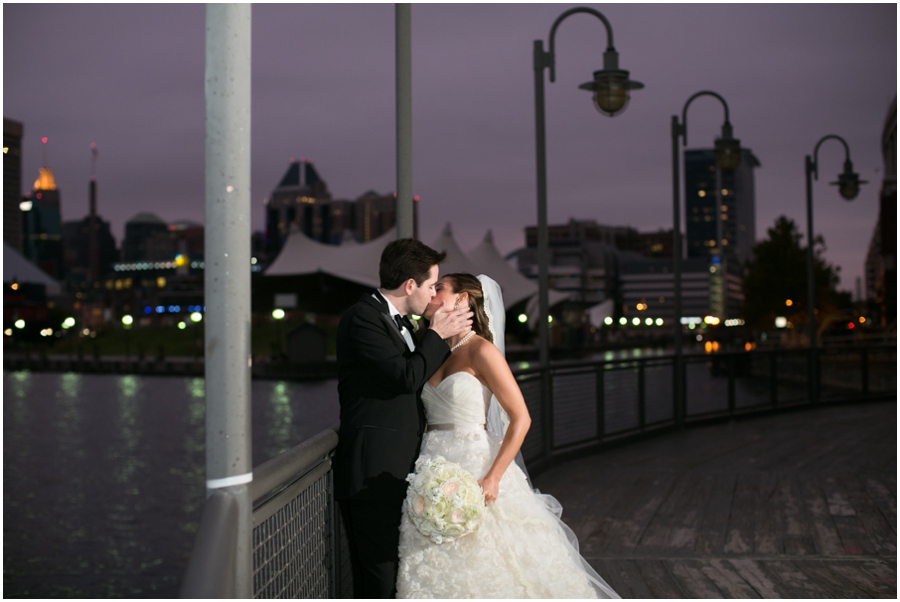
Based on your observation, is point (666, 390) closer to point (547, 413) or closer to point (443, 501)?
point (547, 413)

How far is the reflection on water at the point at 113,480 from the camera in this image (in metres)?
27.8

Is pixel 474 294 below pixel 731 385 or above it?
above

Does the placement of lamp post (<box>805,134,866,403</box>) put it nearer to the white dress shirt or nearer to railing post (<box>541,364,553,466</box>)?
railing post (<box>541,364,553,466</box>)

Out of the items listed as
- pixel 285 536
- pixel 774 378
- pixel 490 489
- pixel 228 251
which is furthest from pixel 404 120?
pixel 774 378

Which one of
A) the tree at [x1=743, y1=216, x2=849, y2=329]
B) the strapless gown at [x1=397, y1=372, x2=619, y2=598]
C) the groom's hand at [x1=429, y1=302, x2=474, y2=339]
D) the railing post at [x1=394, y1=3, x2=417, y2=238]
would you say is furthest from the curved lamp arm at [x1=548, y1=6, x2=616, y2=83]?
the tree at [x1=743, y1=216, x2=849, y2=329]

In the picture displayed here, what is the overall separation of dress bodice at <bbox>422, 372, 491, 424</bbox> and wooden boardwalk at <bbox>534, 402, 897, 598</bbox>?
2158 mm

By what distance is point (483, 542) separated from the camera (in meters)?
4.18

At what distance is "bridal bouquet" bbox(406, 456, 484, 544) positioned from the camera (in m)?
3.83

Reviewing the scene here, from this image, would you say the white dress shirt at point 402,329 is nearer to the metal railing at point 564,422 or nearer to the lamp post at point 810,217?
the metal railing at point 564,422

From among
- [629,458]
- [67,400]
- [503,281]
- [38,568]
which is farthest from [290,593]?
[503,281]

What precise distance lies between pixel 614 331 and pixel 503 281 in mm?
91160

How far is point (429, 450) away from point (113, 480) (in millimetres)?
36748

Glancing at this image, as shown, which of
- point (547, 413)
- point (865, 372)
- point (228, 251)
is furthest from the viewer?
point (865, 372)

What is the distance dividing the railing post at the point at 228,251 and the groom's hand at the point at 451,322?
152 cm
